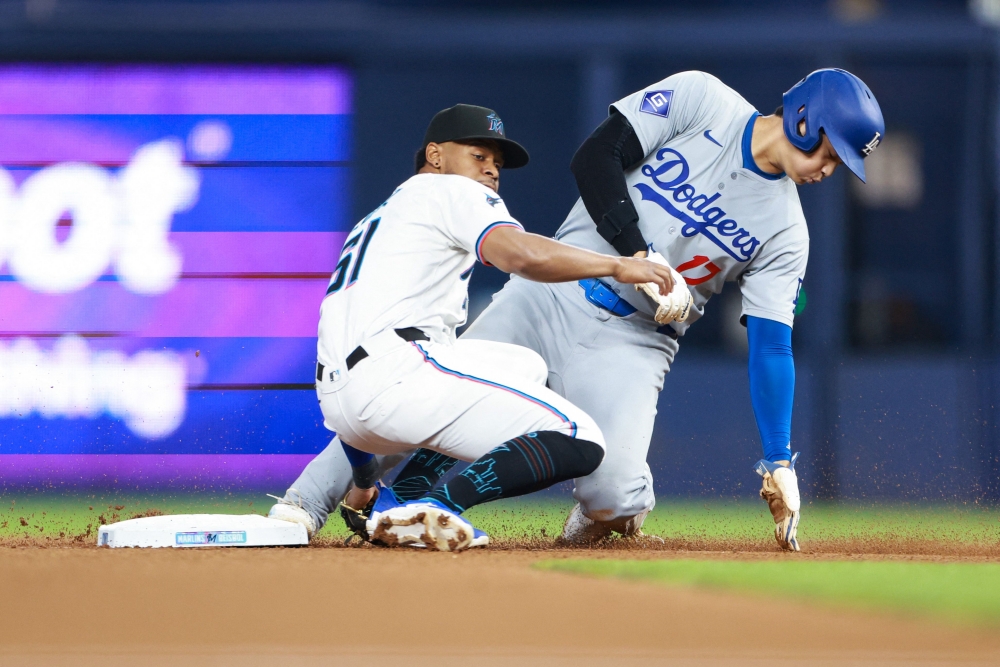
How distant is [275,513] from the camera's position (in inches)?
117

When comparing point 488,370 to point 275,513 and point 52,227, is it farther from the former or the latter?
point 52,227

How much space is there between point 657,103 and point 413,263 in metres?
1.00

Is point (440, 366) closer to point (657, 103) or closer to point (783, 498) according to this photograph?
point (783, 498)

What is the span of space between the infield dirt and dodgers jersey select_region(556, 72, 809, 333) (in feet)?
4.06

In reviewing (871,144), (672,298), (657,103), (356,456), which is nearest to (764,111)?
(657,103)

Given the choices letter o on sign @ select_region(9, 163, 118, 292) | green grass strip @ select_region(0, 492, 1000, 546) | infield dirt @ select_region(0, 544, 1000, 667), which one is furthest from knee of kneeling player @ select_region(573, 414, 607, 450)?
letter o on sign @ select_region(9, 163, 118, 292)

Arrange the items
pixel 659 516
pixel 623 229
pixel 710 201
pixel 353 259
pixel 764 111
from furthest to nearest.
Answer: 1. pixel 764 111
2. pixel 659 516
3. pixel 710 201
4. pixel 623 229
5. pixel 353 259

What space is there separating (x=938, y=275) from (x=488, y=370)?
170 inches

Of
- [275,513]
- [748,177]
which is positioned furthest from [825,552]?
[275,513]

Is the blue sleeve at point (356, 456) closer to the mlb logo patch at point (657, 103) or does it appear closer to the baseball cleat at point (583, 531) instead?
the baseball cleat at point (583, 531)

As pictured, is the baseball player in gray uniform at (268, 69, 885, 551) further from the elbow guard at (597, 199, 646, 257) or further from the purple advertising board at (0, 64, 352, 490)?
the purple advertising board at (0, 64, 352, 490)

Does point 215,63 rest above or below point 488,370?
above

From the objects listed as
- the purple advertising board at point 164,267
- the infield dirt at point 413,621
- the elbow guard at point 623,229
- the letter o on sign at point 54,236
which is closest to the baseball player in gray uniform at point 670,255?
the elbow guard at point 623,229

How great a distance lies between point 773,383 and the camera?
312cm
